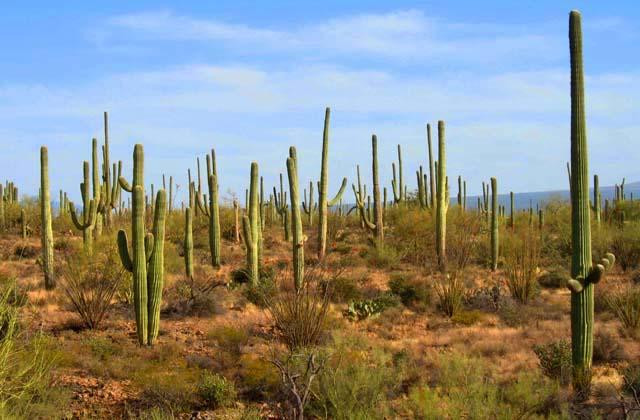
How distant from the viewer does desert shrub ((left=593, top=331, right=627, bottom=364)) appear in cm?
1202

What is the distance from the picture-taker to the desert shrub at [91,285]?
13953 mm

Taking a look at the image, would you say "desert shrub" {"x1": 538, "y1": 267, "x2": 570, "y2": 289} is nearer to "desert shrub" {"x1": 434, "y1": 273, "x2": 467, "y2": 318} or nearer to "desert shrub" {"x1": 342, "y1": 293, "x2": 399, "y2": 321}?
"desert shrub" {"x1": 434, "y1": 273, "x2": 467, "y2": 318}

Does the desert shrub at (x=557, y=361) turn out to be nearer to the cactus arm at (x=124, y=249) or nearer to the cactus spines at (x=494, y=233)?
the cactus arm at (x=124, y=249)

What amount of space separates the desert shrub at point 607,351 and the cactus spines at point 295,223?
679cm

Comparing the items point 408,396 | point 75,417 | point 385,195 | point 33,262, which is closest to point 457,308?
point 408,396

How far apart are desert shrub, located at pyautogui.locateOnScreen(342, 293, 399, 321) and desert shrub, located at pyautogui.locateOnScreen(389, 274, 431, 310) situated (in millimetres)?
603

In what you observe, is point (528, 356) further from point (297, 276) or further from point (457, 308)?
point (297, 276)

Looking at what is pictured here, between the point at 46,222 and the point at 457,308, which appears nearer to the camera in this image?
the point at 457,308

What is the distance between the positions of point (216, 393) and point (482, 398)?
3.53 metres

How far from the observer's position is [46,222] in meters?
18.5

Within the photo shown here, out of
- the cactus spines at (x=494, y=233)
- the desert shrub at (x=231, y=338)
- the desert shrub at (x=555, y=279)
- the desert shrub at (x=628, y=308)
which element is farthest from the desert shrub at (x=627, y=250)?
the desert shrub at (x=231, y=338)

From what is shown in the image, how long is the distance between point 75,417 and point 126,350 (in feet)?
9.07

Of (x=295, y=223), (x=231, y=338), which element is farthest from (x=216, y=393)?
(x=295, y=223)

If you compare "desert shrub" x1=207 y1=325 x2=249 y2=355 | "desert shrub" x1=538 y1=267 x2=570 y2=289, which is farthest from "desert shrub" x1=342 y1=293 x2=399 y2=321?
"desert shrub" x1=538 y1=267 x2=570 y2=289
